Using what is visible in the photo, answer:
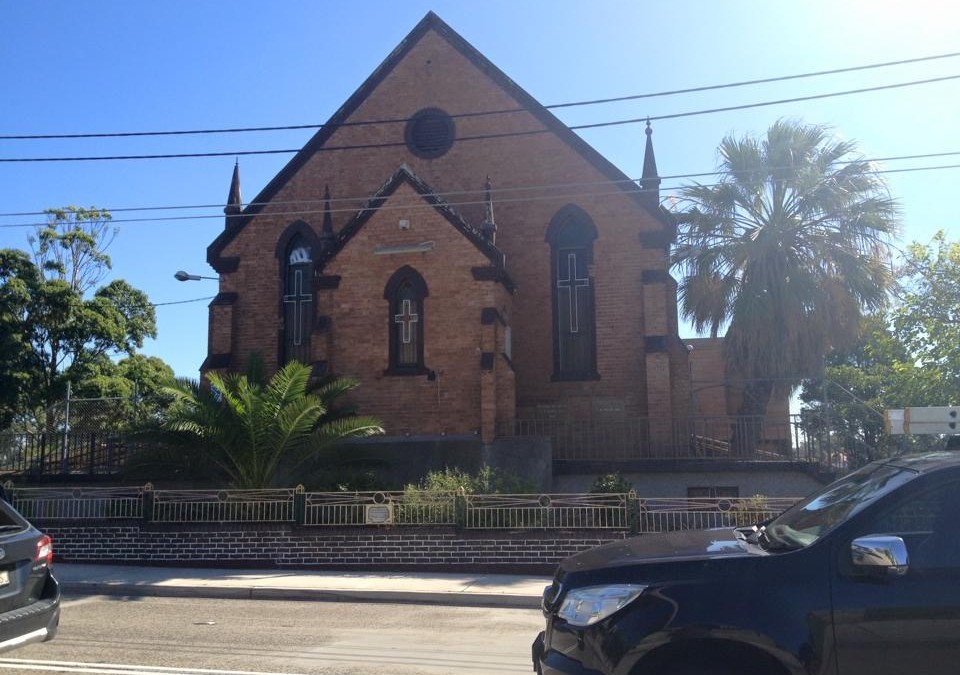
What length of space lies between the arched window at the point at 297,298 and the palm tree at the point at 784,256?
30.9ft

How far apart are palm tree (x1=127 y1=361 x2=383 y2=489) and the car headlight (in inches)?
443

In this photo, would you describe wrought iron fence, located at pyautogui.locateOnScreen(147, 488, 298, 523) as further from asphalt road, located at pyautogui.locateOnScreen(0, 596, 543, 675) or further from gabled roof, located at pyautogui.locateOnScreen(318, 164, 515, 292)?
gabled roof, located at pyautogui.locateOnScreen(318, 164, 515, 292)

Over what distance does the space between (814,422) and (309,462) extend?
9676 mm

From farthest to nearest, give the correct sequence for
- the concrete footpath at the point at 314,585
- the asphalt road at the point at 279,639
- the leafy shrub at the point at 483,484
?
the leafy shrub at the point at 483,484, the concrete footpath at the point at 314,585, the asphalt road at the point at 279,639

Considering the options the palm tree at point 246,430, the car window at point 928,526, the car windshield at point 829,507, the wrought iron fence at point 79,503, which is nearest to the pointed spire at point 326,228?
the palm tree at point 246,430

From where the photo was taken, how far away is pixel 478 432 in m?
18.5

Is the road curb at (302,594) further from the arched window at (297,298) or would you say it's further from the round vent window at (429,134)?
the round vent window at (429,134)

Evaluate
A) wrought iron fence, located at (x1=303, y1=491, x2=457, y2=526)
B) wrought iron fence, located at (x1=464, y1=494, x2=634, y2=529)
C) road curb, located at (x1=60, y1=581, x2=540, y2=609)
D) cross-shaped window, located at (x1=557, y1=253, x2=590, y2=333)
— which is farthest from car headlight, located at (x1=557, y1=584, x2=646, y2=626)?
cross-shaped window, located at (x1=557, y1=253, x2=590, y2=333)

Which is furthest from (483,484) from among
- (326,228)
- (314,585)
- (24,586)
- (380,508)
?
(326,228)

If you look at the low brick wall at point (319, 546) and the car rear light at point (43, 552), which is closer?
the car rear light at point (43, 552)

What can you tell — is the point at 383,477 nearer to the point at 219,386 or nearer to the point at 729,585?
the point at 219,386

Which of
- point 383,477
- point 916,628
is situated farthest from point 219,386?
point 916,628

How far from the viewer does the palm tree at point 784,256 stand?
20.0 m

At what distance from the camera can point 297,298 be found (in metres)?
22.7
